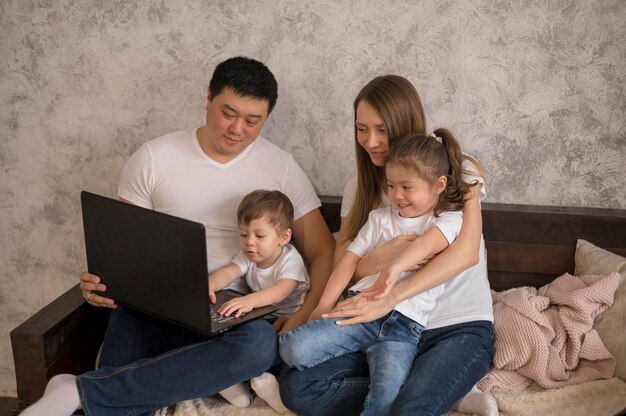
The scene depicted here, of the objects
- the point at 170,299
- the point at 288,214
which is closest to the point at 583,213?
the point at 288,214

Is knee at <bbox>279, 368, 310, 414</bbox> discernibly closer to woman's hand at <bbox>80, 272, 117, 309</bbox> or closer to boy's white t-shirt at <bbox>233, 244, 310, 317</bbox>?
boy's white t-shirt at <bbox>233, 244, 310, 317</bbox>

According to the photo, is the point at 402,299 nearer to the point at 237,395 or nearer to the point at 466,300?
the point at 466,300

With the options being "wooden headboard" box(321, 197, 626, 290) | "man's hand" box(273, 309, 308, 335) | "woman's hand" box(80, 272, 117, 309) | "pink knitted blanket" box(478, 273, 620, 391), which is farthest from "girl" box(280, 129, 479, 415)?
"woman's hand" box(80, 272, 117, 309)

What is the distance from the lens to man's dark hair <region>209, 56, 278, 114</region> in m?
1.85

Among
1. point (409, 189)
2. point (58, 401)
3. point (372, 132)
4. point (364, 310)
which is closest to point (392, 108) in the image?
point (372, 132)

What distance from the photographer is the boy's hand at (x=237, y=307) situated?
68.1 inches

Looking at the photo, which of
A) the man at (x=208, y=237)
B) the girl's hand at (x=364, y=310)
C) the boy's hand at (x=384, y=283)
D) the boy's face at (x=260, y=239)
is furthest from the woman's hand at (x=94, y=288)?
the boy's hand at (x=384, y=283)

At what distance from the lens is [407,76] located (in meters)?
2.06

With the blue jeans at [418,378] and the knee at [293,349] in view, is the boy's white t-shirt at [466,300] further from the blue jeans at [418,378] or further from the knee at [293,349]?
the knee at [293,349]

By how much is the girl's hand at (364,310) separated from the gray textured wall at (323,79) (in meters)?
0.61

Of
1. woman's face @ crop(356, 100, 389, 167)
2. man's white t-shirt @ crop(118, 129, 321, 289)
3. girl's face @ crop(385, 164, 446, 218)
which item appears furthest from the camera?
man's white t-shirt @ crop(118, 129, 321, 289)

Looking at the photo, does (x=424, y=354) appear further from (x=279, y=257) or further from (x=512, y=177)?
(x=512, y=177)

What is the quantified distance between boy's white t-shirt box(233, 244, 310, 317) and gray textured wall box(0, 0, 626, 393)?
39 cm

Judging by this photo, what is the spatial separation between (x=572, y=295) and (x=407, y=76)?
79 cm
